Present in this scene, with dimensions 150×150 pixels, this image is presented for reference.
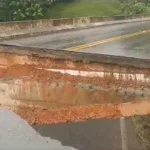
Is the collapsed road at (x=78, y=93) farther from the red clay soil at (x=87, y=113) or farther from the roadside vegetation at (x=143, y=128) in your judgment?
the roadside vegetation at (x=143, y=128)

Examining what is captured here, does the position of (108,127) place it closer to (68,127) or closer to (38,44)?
(68,127)

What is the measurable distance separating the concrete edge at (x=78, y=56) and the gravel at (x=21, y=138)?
7.04 feet

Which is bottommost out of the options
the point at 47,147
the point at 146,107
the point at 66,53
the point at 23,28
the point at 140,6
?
the point at 47,147

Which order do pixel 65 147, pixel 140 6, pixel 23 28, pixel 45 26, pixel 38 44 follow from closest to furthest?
1. pixel 65 147
2. pixel 38 44
3. pixel 23 28
4. pixel 45 26
5. pixel 140 6

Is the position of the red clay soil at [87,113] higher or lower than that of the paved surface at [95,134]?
higher

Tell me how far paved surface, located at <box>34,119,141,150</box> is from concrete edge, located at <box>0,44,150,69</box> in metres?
1.60

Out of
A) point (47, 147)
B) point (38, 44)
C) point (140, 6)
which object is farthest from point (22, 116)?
point (140, 6)

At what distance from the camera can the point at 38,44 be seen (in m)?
16.5

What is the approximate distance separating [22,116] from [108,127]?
2.93 metres

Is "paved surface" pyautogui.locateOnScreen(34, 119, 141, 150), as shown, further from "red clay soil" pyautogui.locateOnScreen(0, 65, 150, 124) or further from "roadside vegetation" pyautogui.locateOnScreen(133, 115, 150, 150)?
"red clay soil" pyautogui.locateOnScreen(0, 65, 150, 124)

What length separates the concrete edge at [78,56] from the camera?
33.9 feet

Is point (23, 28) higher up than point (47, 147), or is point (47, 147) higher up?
point (23, 28)

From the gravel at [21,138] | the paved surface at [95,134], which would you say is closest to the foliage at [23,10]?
the gravel at [21,138]

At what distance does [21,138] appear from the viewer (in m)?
9.35
